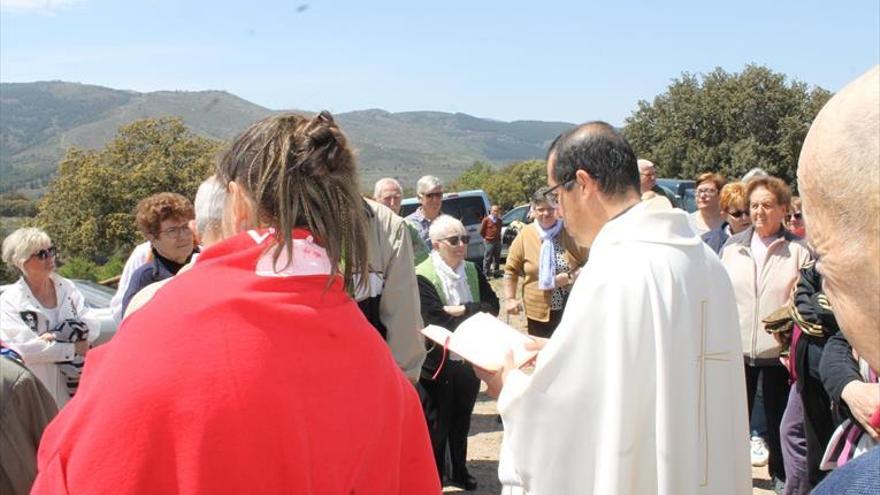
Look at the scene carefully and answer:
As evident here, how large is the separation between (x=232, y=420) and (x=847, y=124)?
3.79 ft

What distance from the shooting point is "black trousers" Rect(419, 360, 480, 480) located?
5656 mm

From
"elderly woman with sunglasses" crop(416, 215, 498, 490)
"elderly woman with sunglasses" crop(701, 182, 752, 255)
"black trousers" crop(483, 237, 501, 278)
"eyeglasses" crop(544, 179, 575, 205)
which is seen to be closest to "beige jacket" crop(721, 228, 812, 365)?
"elderly woman with sunglasses" crop(701, 182, 752, 255)

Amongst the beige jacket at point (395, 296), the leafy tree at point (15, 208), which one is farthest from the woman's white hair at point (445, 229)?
the leafy tree at point (15, 208)

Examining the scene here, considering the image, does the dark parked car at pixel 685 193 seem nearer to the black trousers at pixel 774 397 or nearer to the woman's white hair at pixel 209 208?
the black trousers at pixel 774 397

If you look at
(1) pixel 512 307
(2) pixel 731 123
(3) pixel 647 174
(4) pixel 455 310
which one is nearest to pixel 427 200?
(1) pixel 512 307

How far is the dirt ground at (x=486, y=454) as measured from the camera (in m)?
5.80

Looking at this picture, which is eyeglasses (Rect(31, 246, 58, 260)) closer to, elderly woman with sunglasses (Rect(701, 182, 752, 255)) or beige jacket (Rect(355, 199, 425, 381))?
beige jacket (Rect(355, 199, 425, 381))

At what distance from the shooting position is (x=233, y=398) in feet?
5.07

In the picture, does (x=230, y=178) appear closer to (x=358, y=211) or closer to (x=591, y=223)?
(x=358, y=211)

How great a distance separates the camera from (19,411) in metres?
2.84

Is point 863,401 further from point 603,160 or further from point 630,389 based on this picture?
point 603,160

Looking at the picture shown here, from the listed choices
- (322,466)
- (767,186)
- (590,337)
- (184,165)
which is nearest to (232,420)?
(322,466)

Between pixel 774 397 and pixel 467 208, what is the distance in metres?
14.4

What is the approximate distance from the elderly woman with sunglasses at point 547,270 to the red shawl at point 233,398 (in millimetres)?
5226
